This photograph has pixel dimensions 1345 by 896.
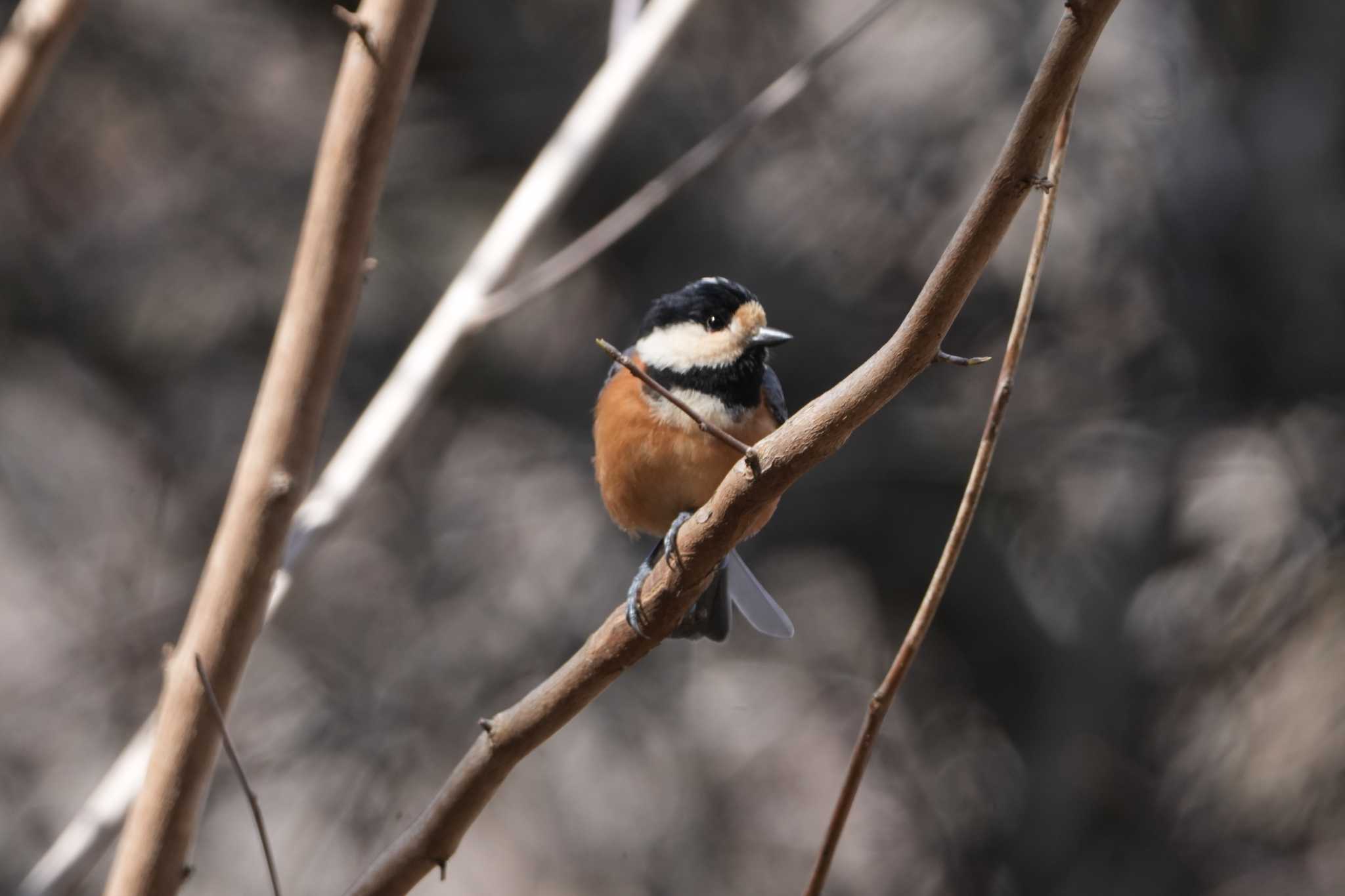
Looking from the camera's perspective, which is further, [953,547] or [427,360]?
[427,360]

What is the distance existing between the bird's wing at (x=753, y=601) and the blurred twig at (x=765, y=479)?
637 mm

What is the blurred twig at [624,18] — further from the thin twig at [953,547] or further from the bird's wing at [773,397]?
the thin twig at [953,547]

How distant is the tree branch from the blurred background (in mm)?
2344

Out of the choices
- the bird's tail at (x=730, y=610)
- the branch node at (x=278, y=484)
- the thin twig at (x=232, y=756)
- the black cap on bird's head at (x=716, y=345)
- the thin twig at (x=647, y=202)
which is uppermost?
the thin twig at (x=647, y=202)

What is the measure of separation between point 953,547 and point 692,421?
825 mm

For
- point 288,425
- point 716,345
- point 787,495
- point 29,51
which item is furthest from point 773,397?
point 787,495

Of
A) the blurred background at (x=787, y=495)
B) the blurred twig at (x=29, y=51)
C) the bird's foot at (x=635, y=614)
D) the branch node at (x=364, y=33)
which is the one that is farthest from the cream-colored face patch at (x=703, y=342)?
the blurred background at (x=787, y=495)

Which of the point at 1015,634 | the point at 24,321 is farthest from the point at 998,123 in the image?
the point at 24,321

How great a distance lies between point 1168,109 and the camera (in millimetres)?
4449

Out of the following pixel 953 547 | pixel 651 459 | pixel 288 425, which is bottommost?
pixel 953 547

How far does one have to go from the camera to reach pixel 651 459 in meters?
2.16

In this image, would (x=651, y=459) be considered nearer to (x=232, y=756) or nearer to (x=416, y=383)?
(x=416, y=383)

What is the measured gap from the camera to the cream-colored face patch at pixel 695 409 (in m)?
2.14

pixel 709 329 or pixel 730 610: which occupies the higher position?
pixel 709 329
